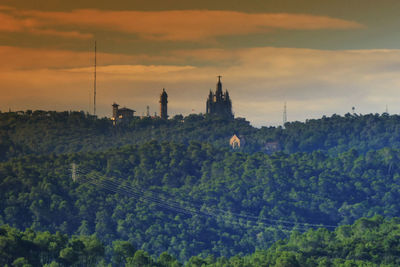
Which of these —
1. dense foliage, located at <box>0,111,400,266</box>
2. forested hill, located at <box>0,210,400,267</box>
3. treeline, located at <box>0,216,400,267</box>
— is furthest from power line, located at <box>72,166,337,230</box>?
forested hill, located at <box>0,210,400,267</box>

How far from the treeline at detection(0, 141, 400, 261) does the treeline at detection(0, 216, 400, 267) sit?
27.5 m

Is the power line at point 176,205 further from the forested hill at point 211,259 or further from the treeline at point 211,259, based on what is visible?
the forested hill at point 211,259

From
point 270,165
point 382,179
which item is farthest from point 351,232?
point 382,179

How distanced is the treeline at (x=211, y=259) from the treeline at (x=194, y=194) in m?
27.5

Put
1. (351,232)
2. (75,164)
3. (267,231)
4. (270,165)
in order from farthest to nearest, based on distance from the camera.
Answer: (270,165) → (75,164) → (267,231) → (351,232)

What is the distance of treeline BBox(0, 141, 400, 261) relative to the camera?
142 metres

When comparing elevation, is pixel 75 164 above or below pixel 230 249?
above

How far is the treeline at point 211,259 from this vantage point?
95881 millimetres

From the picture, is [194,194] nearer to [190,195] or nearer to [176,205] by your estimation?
[190,195]

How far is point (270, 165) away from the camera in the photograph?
17775cm

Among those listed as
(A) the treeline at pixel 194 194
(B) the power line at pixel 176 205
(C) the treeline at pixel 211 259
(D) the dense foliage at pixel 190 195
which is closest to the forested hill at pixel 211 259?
(C) the treeline at pixel 211 259

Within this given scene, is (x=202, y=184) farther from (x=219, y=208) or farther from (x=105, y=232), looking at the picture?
(x=105, y=232)

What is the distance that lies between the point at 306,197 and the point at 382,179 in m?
26.6

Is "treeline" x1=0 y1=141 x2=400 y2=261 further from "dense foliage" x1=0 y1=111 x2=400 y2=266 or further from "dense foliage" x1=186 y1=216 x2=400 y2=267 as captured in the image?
"dense foliage" x1=186 y1=216 x2=400 y2=267
